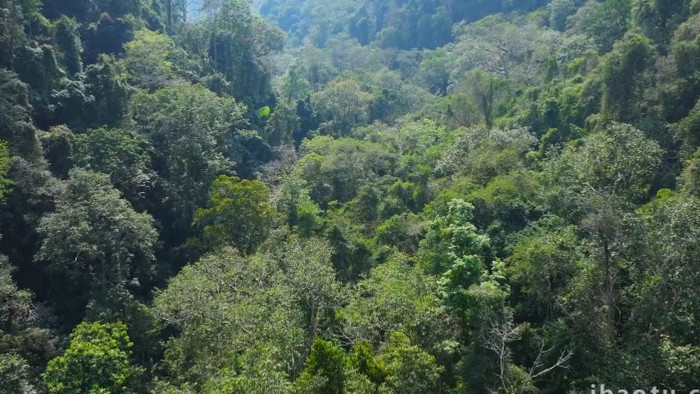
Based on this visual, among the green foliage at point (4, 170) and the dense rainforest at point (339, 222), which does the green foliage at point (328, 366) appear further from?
the green foliage at point (4, 170)

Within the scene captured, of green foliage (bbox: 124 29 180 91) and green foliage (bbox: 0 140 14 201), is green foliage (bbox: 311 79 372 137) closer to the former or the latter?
green foliage (bbox: 124 29 180 91)

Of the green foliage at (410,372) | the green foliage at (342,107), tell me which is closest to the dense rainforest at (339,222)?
the green foliage at (410,372)

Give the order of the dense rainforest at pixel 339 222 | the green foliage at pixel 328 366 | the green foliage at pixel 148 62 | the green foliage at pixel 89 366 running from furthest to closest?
the green foliage at pixel 148 62
the green foliage at pixel 89 366
the dense rainforest at pixel 339 222
the green foliage at pixel 328 366

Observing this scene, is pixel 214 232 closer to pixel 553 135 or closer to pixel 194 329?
pixel 194 329

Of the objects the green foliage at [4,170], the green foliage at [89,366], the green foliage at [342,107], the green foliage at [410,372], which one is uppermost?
the green foliage at [342,107]

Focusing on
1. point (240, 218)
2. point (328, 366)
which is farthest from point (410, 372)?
point (240, 218)

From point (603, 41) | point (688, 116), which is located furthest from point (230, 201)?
point (603, 41)

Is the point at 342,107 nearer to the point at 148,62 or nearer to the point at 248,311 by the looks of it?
the point at 148,62
